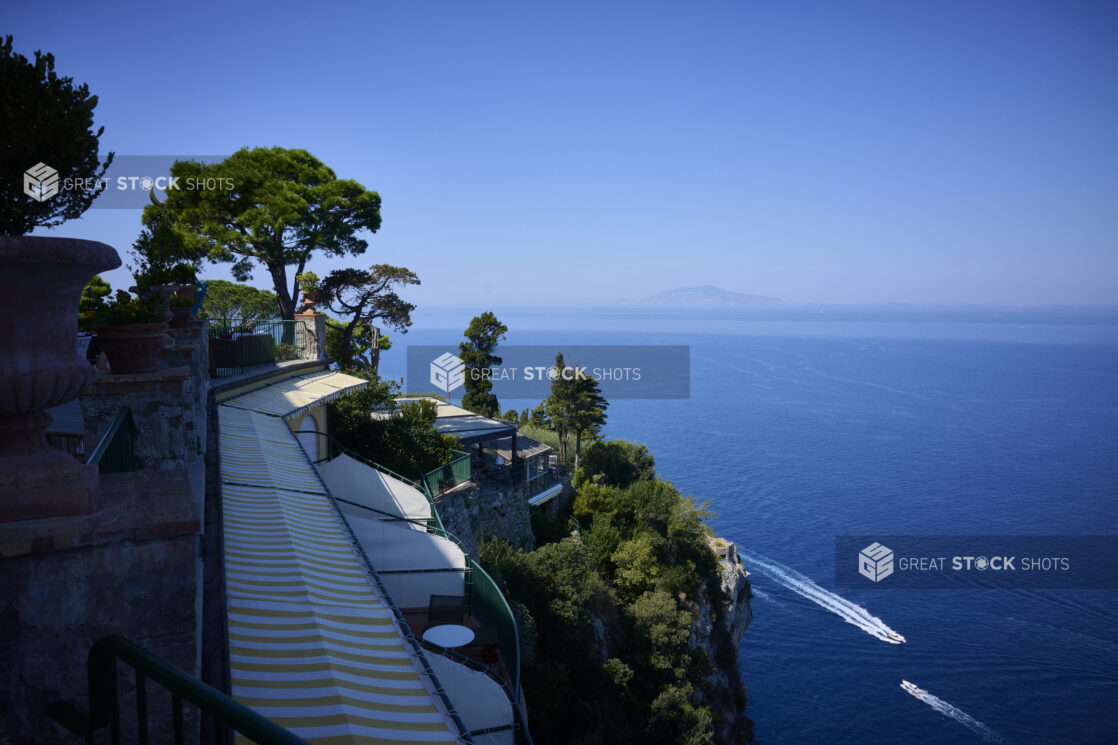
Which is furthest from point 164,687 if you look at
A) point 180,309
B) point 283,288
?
point 283,288

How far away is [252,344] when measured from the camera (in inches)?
731

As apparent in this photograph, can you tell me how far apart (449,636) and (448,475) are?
11761mm

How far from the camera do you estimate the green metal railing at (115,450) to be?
4105mm

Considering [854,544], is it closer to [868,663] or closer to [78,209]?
[868,663]

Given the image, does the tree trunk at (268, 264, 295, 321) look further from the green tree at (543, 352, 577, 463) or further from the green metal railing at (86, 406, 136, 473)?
the green metal railing at (86, 406, 136, 473)

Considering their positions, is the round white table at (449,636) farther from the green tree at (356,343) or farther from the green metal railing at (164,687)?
the green tree at (356,343)

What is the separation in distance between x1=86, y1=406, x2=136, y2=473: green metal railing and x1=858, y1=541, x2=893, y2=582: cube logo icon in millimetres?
72247

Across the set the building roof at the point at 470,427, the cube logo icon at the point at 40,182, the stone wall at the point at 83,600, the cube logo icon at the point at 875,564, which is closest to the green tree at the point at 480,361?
the building roof at the point at 470,427

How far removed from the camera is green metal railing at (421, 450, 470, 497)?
21594 millimetres

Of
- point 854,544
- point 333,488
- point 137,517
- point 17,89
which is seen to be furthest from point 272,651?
point 854,544

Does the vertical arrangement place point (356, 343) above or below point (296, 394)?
above

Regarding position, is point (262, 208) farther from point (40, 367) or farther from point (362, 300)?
point (40, 367)

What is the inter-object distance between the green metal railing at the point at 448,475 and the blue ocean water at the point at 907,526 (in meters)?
33.2

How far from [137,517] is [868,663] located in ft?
202
